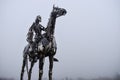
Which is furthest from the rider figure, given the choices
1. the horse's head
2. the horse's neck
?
the horse's head

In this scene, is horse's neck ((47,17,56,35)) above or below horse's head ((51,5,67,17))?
below

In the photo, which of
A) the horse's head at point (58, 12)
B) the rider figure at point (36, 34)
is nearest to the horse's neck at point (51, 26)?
the horse's head at point (58, 12)

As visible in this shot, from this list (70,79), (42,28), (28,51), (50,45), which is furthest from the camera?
(70,79)

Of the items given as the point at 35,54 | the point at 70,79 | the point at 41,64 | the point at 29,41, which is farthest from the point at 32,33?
the point at 70,79

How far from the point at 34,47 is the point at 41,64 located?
1.36 m

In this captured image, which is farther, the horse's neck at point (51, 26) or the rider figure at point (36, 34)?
the rider figure at point (36, 34)

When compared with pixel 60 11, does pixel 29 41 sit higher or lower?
lower

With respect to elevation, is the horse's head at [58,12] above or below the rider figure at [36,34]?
above

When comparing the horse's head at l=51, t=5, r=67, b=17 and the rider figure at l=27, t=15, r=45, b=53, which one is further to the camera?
the rider figure at l=27, t=15, r=45, b=53

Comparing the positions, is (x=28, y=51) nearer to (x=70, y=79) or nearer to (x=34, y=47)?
(x=34, y=47)

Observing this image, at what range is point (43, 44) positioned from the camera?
1224cm

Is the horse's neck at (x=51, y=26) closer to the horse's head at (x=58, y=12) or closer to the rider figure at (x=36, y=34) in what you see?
the horse's head at (x=58, y=12)

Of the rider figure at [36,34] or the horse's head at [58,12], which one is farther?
the rider figure at [36,34]

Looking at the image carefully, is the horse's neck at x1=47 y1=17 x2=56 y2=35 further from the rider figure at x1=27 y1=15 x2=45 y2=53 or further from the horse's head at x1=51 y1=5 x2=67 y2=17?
the rider figure at x1=27 y1=15 x2=45 y2=53
